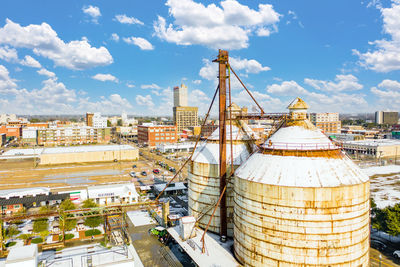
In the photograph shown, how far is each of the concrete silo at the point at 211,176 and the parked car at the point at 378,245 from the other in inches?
666

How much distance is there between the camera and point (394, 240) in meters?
33.5

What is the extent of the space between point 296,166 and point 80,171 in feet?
234

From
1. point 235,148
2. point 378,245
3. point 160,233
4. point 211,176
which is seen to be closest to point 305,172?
point 235,148

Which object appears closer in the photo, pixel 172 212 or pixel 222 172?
pixel 222 172

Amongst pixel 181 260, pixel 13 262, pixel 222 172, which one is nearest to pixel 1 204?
pixel 13 262

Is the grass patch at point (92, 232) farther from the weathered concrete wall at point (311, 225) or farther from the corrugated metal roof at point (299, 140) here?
the corrugated metal roof at point (299, 140)

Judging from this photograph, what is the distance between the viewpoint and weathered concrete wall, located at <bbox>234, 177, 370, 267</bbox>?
20.2m

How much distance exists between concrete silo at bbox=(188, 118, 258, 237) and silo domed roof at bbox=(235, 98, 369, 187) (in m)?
6.80

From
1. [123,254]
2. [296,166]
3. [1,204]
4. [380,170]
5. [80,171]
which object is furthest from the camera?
[80,171]

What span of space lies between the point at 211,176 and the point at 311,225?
1418 centimetres

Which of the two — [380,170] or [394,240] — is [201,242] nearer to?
[394,240]

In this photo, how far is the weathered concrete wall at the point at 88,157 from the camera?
8962 centimetres

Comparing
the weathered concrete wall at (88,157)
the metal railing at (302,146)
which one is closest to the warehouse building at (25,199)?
the metal railing at (302,146)

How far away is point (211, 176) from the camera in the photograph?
107ft
